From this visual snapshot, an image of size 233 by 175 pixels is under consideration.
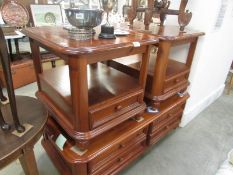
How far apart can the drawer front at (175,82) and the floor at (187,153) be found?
607mm

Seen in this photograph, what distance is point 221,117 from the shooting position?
218cm

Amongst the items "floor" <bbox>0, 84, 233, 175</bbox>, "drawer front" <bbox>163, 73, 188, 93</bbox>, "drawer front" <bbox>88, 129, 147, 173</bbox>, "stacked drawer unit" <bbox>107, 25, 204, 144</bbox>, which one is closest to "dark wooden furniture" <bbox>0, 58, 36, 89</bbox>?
"floor" <bbox>0, 84, 233, 175</bbox>

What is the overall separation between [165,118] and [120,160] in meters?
0.56

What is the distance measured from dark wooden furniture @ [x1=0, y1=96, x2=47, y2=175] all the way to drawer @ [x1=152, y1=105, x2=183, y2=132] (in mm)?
877

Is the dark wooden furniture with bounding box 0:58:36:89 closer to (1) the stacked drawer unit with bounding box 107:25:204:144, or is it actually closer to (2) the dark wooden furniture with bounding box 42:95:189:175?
(2) the dark wooden furniture with bounding box 42:95:189:175

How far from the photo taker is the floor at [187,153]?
1.43 metres

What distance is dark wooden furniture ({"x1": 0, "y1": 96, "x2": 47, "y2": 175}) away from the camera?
672mm

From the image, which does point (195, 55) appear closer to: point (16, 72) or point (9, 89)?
point (9, 89)

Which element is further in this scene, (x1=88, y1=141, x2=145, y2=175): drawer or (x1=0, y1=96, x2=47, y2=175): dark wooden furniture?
(x1=88, y1=141, x2=145, y2=175): drawer

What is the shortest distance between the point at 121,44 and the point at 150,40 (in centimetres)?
23

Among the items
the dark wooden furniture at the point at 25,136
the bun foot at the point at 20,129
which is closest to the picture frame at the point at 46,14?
the dark wooden furniture at the point at 25,136

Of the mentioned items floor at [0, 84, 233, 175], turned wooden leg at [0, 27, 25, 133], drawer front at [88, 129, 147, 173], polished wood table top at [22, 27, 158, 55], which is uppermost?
polished wood table top at [22, 27, 158, 55]

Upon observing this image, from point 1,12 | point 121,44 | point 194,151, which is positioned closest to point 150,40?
point 121,44

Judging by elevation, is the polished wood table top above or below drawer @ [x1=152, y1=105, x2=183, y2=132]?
above
